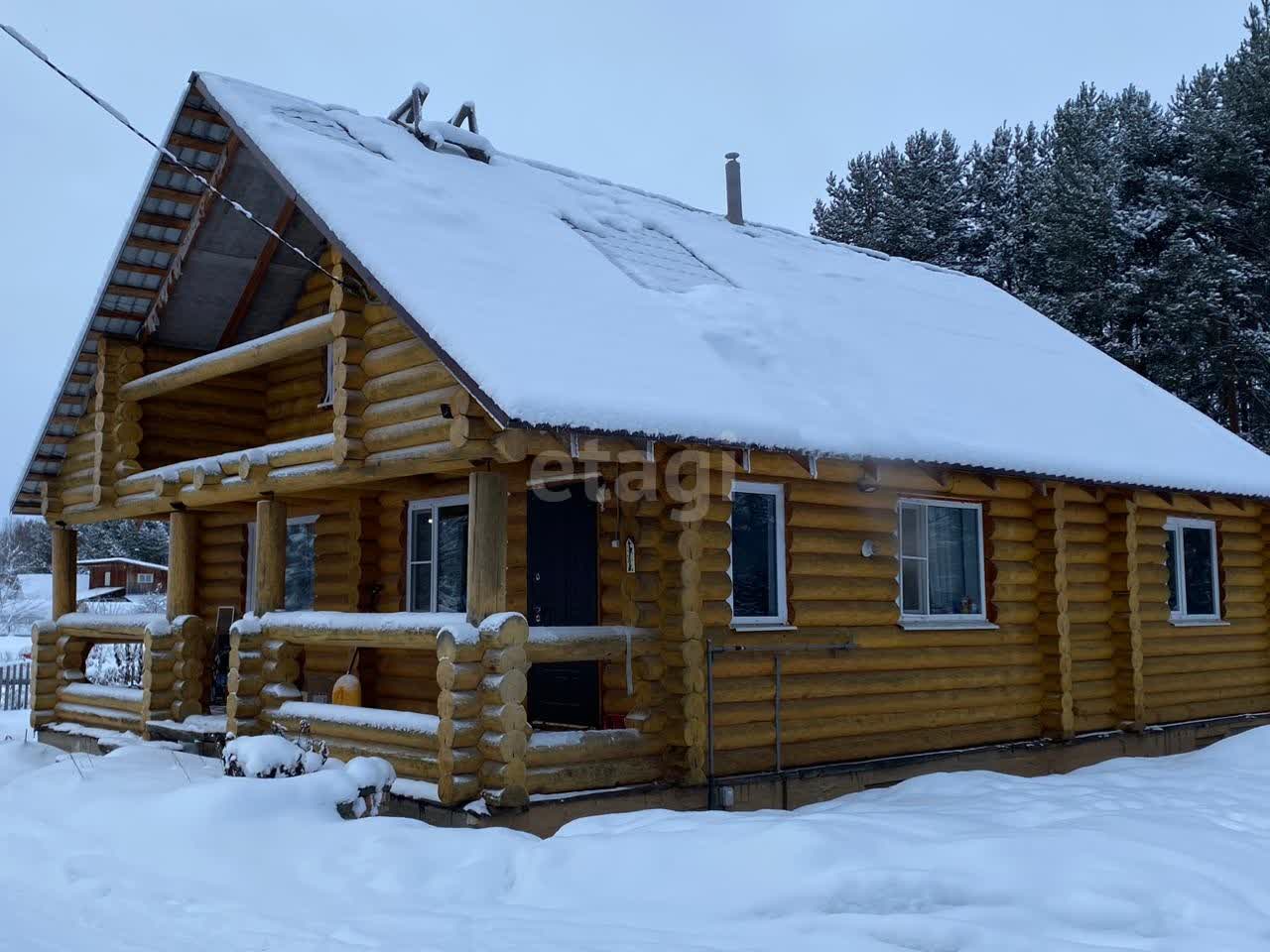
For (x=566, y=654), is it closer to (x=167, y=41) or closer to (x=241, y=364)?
(x=241, y=364)

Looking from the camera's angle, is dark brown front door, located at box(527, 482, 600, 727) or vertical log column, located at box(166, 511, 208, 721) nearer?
dark brown front door, located at box(527, 482, 600, 727)

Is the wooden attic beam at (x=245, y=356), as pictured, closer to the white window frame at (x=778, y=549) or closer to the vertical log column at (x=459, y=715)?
the vertical log column at (x=459, y=715)

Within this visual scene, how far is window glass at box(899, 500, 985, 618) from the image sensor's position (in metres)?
12.7

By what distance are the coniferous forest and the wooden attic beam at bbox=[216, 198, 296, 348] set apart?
928 inches

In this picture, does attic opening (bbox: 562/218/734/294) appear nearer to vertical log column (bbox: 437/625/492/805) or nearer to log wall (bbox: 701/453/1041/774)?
log wall (bbox: 701/453/1041/774)

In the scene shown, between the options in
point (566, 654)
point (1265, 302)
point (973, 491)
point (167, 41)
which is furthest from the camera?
point (167, 41)

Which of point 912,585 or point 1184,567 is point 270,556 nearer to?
point 912,585

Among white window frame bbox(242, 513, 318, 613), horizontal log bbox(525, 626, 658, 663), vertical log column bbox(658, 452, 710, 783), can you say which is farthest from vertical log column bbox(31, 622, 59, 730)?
vertical log column bbox(658, 452, 710, 783)

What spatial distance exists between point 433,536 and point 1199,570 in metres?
10.1

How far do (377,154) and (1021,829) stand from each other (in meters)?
8.34

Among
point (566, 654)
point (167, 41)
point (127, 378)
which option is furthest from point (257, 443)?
point (167, 41)

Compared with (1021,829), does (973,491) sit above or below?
above

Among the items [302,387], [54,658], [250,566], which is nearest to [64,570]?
[54,658]

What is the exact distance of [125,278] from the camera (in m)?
13.6
